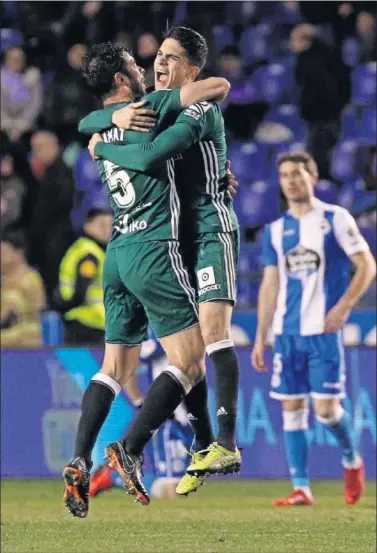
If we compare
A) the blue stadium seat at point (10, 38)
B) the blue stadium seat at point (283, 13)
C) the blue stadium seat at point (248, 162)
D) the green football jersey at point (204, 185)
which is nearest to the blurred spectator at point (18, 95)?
the blue stadium seat at point (10, 38)

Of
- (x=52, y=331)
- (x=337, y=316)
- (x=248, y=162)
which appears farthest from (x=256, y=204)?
(x=337, y=316)

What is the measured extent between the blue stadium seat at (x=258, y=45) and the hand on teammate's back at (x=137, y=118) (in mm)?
8038

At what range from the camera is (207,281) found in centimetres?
572

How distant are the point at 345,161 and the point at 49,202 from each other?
2.90 meters

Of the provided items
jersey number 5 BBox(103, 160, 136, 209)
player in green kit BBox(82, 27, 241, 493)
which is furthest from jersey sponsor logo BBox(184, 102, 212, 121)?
jersey number 5 BBox(103, 160, 136, 209)

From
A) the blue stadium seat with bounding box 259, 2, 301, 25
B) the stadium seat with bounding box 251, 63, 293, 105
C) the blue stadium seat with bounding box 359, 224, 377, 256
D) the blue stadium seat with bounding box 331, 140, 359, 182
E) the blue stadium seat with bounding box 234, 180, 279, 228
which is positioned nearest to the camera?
the blue stadium seat with bounding box 359, 224, 377, 256

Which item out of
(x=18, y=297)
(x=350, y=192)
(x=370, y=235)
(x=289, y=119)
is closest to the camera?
(x=370, y=235)

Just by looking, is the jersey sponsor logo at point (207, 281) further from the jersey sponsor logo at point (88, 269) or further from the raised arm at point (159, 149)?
the jersey sponsor logo at point (88, 269)

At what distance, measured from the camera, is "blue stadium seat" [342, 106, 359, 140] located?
42.2 feet

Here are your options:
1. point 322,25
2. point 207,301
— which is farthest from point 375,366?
point 322,25

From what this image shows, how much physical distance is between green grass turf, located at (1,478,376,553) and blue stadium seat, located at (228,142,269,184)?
375 cm

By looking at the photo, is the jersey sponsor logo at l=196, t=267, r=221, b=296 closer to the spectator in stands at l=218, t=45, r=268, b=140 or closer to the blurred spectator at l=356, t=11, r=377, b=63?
the spectator in stands at l=218, t=45, r=268, b=140

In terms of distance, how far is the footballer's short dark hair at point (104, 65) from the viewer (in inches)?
229

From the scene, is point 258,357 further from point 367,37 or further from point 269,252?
point 367,37
